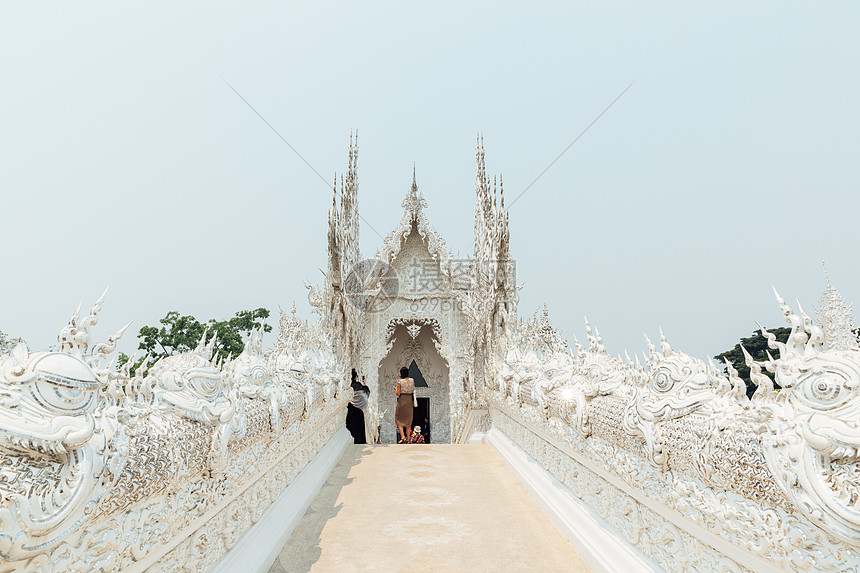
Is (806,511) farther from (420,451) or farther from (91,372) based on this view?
(420,451)

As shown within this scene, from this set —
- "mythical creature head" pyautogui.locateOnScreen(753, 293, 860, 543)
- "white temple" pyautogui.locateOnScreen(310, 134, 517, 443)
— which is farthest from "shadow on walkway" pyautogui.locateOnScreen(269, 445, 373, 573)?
"white temple" pyautogui.locateOnScreen(310, 134, 517, 443)

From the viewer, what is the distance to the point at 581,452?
270 cm

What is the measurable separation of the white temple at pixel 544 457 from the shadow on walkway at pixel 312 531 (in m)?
0.07

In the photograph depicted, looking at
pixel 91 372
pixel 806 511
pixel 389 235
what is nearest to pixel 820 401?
pixel 806 511

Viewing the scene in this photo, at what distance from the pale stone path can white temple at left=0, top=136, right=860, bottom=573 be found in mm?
120

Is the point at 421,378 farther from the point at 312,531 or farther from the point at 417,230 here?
the point at 312,531

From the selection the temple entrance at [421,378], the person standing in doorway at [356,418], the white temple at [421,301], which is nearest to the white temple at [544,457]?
the person standing in doorway at [356,418]

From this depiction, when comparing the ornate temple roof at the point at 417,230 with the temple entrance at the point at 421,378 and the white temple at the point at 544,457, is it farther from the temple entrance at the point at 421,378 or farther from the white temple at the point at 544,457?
the white temple at the point at 544,457

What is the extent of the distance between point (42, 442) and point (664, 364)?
6.94 ft

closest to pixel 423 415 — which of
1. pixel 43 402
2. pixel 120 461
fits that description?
pixel 120 461

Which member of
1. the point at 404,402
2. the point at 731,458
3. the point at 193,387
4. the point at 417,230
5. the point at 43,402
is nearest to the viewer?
the point at 43,402

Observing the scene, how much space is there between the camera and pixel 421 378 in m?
11.4

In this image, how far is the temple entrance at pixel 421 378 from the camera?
1098 cm

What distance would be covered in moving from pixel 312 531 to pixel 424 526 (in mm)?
659
